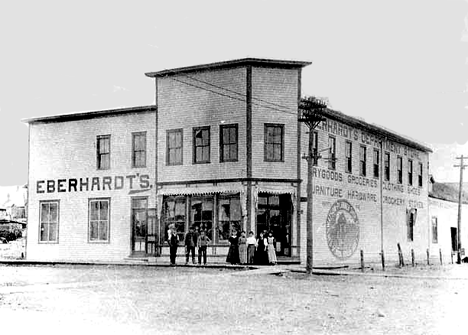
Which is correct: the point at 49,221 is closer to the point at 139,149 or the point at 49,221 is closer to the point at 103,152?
the point at 103,152

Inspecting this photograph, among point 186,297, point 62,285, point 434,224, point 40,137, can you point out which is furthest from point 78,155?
point 434,224

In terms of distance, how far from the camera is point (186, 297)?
603 inches

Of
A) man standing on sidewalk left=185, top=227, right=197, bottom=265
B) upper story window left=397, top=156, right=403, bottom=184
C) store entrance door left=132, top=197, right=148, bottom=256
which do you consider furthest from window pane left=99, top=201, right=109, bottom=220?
upper story window left=397, top=156, right=403, bottom=184

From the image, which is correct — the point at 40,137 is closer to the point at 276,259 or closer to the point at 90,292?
the point at 276,259

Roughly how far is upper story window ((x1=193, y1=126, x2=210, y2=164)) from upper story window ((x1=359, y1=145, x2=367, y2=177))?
9072 mm

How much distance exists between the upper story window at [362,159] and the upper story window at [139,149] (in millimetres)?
10671

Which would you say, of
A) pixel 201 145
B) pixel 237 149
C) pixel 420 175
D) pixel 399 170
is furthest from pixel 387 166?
pixel 201 145

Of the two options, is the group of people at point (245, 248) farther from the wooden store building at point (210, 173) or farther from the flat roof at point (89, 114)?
the flat roof at point (89, 114)

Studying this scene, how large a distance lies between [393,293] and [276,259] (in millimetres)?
11670

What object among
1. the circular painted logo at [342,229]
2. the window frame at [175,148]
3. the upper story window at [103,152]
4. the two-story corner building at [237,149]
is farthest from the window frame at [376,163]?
the upper story window at [103,152]

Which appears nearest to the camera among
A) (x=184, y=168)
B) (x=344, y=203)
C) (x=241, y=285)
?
(x=241, y=285)

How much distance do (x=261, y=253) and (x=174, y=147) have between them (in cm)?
627

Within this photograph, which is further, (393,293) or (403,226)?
(403,226)

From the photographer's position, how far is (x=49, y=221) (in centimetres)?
3459
